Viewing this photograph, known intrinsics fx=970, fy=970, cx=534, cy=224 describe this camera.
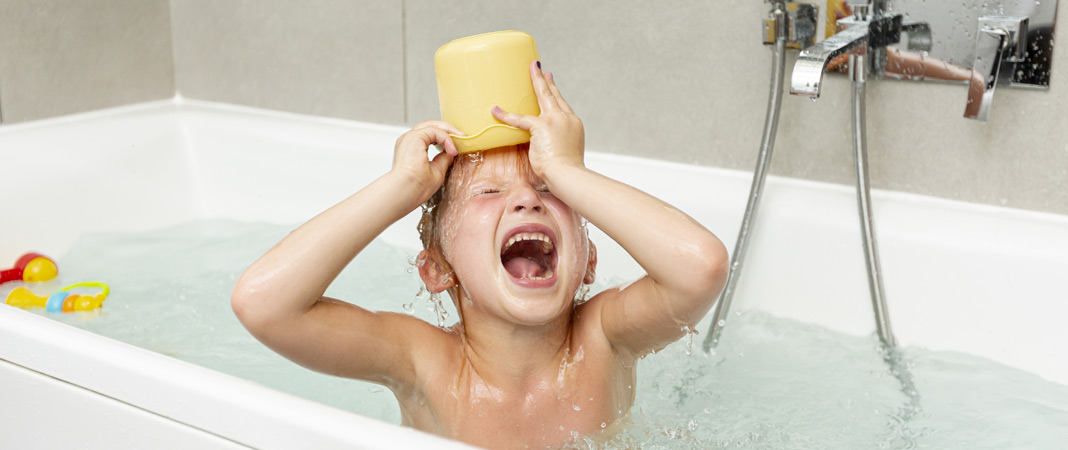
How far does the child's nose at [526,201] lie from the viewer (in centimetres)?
102

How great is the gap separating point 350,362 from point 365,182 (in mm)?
1020

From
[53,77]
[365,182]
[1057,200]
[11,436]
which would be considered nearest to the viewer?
[11,436]

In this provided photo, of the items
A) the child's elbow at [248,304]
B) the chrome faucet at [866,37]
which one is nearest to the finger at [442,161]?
the child's elbow at [248,304]

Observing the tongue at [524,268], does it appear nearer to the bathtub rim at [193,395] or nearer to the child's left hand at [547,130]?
the child's left hand at [547,130]

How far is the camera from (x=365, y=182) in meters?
2.03

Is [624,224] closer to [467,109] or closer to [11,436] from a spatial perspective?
[467,109]

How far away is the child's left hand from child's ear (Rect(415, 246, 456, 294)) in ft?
0.56

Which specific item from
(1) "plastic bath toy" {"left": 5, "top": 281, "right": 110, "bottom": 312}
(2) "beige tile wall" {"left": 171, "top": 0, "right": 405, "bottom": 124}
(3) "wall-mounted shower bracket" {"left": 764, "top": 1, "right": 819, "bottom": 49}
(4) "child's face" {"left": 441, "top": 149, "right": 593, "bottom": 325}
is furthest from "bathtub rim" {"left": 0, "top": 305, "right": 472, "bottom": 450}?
(2) "beige tile wall" {"left": 171, "top": 0, "right": 405, "bottom": 124}

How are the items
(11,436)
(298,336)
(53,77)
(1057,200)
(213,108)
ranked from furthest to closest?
1. (213,108)
2. (53,77)
3. (1057,200)
4. (11,436)
5. (298,336)

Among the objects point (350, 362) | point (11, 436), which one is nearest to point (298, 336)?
point (350, 362)

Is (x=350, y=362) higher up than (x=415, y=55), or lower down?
lower down

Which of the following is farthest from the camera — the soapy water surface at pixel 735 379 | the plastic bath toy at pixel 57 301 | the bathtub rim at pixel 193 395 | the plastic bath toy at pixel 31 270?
the plastic bath toy at pixel 31 270

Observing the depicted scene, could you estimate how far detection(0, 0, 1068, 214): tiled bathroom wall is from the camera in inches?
61.8

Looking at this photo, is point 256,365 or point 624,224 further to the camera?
point 256,365
